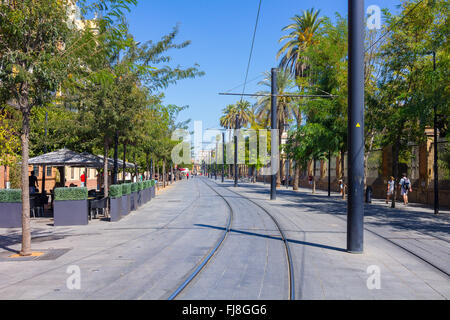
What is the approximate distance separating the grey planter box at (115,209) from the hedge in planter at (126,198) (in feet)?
2.09

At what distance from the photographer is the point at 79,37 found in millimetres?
9367

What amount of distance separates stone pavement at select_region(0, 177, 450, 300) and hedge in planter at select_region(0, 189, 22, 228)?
689 millimetres

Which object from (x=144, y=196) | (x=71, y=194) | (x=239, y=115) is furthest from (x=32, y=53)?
(x=239, y=115)

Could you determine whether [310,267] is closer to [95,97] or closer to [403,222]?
[403,222]

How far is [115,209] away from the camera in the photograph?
14453 millimetres

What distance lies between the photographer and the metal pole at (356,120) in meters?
8.63

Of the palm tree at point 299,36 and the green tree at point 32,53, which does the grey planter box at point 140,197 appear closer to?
the green tree at point 32,53

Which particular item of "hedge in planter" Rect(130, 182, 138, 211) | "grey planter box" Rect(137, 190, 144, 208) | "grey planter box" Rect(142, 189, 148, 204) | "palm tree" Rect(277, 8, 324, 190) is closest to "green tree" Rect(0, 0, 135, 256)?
"hedge in planter" Rect(130, 182, 138, 211)

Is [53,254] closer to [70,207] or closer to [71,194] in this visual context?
[71,194]

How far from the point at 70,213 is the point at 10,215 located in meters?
1.89

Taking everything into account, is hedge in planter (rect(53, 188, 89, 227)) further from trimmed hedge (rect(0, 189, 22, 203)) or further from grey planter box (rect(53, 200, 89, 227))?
trimmed hedge (rect(0, 189, 22, 203))
